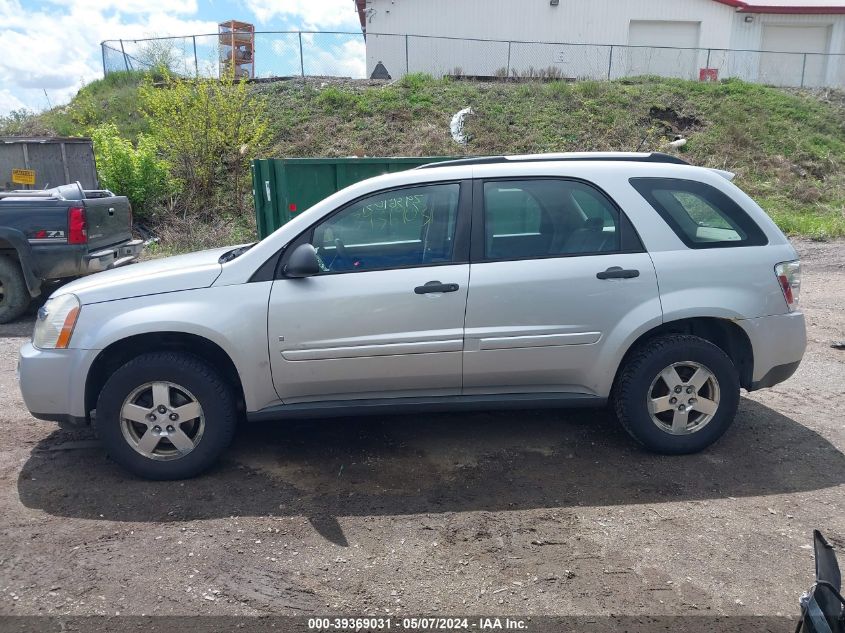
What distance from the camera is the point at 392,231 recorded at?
4398 mm

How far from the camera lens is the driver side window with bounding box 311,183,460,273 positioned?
427 centimetres

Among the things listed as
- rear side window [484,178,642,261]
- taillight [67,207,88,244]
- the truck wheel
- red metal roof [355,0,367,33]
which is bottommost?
the truck wheel

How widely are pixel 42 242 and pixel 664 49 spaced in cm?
2267

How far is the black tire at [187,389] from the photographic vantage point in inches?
161

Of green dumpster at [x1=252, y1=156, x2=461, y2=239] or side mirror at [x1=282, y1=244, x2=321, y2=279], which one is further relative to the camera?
green dumpster at [x1=252, y1=156, x2=461, y2=239]

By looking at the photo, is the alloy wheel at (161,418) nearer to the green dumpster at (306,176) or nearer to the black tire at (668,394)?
the black tire at (668,394)

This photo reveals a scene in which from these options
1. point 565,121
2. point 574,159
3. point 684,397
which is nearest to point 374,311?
point 574,159

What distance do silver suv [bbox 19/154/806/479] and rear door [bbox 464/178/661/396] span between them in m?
0.01

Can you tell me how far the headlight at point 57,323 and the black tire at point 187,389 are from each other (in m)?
0.38

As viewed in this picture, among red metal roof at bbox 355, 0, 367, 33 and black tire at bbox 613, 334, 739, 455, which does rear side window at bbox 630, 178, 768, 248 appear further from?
red metal roof at bbox 355, 0, 367, 33

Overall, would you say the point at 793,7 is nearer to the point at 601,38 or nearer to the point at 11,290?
the point at 601,38

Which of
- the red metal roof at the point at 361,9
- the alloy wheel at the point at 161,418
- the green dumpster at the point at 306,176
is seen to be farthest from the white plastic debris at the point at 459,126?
the alloy wheel at the point at 161,418

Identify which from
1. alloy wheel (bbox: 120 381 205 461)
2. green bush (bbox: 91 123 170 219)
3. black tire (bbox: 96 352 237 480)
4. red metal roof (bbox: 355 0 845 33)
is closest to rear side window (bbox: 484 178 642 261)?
black tire (bbox: 96 352 237 480)

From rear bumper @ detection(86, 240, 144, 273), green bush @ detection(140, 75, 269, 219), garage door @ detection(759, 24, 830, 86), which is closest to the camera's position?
rear bumper @ detection(86, 240, 144, 273)
